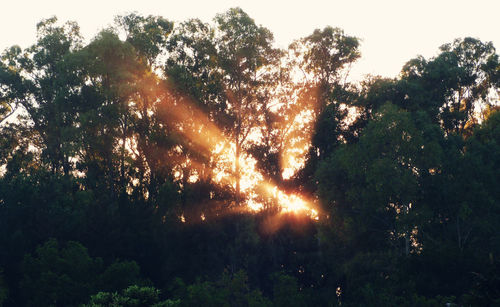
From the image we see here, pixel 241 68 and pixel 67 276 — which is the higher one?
pixel 241 68

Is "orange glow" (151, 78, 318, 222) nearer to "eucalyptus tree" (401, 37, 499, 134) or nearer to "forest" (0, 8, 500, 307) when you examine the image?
"forest" (0, 8, 500, 307)

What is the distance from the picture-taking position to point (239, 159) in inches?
1789

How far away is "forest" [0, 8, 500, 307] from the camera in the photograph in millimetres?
33875

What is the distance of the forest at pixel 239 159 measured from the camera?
1334 inches

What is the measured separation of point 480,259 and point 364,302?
6.06 m

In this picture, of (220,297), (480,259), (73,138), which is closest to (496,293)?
(480,259)

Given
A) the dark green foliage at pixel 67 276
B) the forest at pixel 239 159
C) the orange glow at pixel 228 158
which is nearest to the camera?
the dark green foliage at pixel 67 276

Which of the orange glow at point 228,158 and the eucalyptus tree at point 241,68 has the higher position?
the eucalyptus tree at point 241,68

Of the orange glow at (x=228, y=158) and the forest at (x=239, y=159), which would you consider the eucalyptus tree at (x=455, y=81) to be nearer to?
the forest at (x=239, y=159)

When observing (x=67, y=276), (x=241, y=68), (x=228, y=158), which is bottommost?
(x=67, y=276)

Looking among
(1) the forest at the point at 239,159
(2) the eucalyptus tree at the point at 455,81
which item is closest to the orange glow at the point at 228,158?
(1) the forest at the point at 239,159

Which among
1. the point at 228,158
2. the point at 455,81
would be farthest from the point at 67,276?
the point at 455,81

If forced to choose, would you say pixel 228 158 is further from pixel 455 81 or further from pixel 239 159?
pixel 455 81

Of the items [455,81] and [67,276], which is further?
[455,81]
